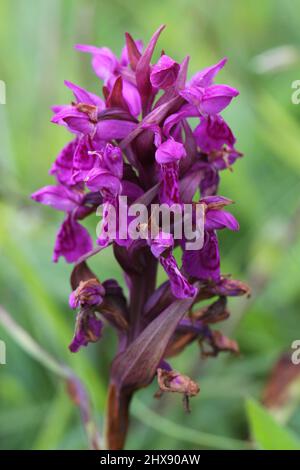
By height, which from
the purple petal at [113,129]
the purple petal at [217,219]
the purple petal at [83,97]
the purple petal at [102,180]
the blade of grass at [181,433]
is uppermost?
the purple petal at [83,97]

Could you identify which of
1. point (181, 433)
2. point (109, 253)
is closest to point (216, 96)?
point (181, 433)

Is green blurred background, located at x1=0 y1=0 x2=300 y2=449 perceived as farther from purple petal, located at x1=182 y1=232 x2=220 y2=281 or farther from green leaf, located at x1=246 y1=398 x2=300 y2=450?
purple petal, located at x1=182 y1=232 x2=220 y2=281

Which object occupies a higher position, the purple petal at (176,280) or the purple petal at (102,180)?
the purple petal at (102,180)

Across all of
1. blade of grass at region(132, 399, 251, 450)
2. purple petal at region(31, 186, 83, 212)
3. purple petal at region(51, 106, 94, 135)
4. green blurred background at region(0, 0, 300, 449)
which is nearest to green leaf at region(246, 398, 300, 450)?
green blurred background at region(0, 0, 300, 449)

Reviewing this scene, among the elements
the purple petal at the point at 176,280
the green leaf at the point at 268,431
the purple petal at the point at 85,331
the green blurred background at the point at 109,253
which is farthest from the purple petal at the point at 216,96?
the green blurred background at the point at 109,253

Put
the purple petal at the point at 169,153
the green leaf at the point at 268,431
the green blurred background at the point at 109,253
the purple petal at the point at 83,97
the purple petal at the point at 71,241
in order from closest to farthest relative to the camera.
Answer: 1. the purple petal at the point at 169,153
2. the purple petal at the point at 83,97
3. the purple petal at the point at 71,241
4. the green leaf at the point at 268,431
5. the green blurred background at the point at 109,253

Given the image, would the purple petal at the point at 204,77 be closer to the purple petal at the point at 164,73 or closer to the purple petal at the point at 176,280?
the purple petal at the point at 164,73
